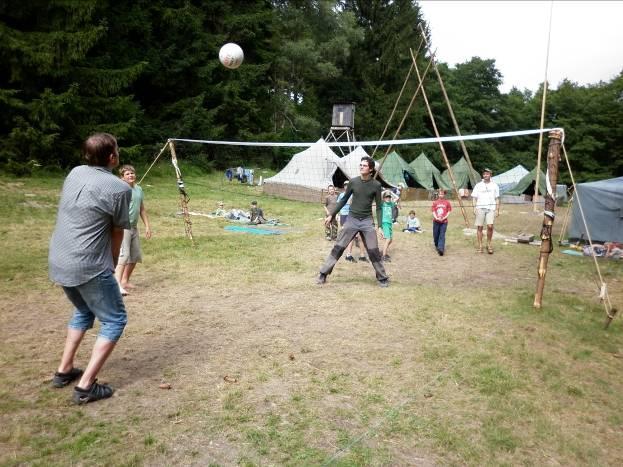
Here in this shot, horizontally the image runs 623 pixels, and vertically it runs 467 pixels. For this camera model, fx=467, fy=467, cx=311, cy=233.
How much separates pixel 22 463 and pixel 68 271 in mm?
1090

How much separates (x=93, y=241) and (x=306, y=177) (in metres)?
17.5

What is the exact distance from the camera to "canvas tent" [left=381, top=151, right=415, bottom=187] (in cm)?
2534

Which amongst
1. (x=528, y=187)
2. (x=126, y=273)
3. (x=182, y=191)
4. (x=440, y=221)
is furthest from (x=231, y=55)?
(x=528, y=187)

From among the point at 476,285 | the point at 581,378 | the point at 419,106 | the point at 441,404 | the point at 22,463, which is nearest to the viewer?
the point at 22,463

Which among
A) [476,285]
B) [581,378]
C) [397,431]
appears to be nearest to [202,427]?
[397,431]

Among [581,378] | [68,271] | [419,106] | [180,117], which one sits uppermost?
[419,106]

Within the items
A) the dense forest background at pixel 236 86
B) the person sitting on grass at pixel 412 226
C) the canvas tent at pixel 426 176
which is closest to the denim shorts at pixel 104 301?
the person sitting on grass at pixel 412 226

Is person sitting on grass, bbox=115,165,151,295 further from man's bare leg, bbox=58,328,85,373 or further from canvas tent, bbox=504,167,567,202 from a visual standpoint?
canvas tent, bbox=504,167,567,202

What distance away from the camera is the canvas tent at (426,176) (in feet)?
87.5

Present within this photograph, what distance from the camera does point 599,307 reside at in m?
6.15

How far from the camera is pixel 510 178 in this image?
31.6 metres

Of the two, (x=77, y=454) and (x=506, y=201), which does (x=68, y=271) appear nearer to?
(x=77, y=454)

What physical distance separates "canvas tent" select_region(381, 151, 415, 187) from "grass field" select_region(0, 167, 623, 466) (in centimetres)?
1807

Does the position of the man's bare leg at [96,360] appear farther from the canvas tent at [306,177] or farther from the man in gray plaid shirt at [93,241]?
the canvas tent at [306,177]
